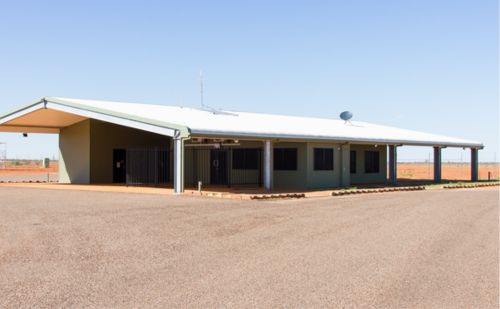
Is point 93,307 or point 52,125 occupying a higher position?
point 52,125

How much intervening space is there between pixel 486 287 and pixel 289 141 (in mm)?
21136

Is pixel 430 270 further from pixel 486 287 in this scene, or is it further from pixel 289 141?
pixel 289 141

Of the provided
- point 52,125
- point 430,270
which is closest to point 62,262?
point 430,270

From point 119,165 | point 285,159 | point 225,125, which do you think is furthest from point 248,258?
point 119,165

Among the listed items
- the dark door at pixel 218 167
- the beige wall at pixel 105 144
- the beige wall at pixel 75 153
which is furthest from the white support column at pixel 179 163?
the beige wall at pixel 75 153

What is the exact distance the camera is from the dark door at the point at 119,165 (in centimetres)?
3403

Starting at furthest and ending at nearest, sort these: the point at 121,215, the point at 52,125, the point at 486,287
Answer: the point at 52,125, the point at 121,215, the point at 486,287

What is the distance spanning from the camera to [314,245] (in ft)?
36.5

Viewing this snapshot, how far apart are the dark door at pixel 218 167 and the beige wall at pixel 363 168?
23.3ft

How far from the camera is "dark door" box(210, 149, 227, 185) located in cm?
3133

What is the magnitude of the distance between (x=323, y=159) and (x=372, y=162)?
6.00 metres

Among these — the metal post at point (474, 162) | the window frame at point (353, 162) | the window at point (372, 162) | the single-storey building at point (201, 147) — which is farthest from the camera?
the metal post at point (474, 162)

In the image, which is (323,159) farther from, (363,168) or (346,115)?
(346,115)

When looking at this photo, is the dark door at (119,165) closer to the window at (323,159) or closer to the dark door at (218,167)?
the dark door at (218,167)
